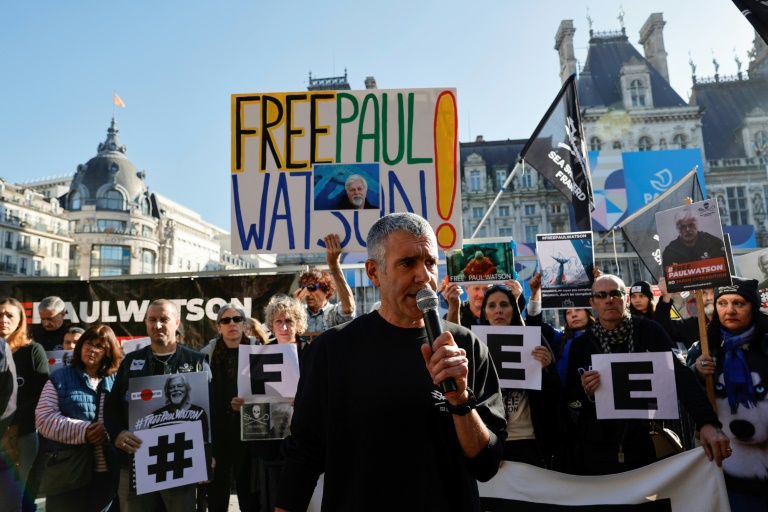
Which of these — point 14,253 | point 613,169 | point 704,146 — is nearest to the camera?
point 613,169

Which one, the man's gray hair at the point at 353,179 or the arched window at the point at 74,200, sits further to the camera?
the arched window at the point at 74,200

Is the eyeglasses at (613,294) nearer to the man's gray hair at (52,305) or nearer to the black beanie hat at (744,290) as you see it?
the black beanie hat at (744,290)

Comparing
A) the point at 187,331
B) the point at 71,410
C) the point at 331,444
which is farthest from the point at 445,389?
the point at 187,331

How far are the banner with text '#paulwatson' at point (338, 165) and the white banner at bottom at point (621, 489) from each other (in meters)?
1.77

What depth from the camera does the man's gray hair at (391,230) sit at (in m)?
1.94

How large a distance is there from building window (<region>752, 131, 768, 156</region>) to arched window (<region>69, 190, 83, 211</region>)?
8149 centimetres

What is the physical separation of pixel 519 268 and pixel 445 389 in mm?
25632

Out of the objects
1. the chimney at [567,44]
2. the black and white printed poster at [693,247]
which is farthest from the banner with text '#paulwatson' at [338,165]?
the chimney at [567,44]

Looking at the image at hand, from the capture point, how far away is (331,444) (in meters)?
1.90

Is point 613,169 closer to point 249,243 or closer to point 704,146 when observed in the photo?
point 704,146

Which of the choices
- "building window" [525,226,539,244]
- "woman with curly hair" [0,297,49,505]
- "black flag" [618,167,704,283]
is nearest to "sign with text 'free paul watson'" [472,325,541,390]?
"black flag" [618,167,704,283]

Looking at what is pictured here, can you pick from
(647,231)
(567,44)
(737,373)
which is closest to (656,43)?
(567,44)

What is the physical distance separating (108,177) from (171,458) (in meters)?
89.3

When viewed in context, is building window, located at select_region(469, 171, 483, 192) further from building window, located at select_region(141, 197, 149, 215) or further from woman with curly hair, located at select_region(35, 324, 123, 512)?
building window, located at select_region(141, 197, 149, 215)
